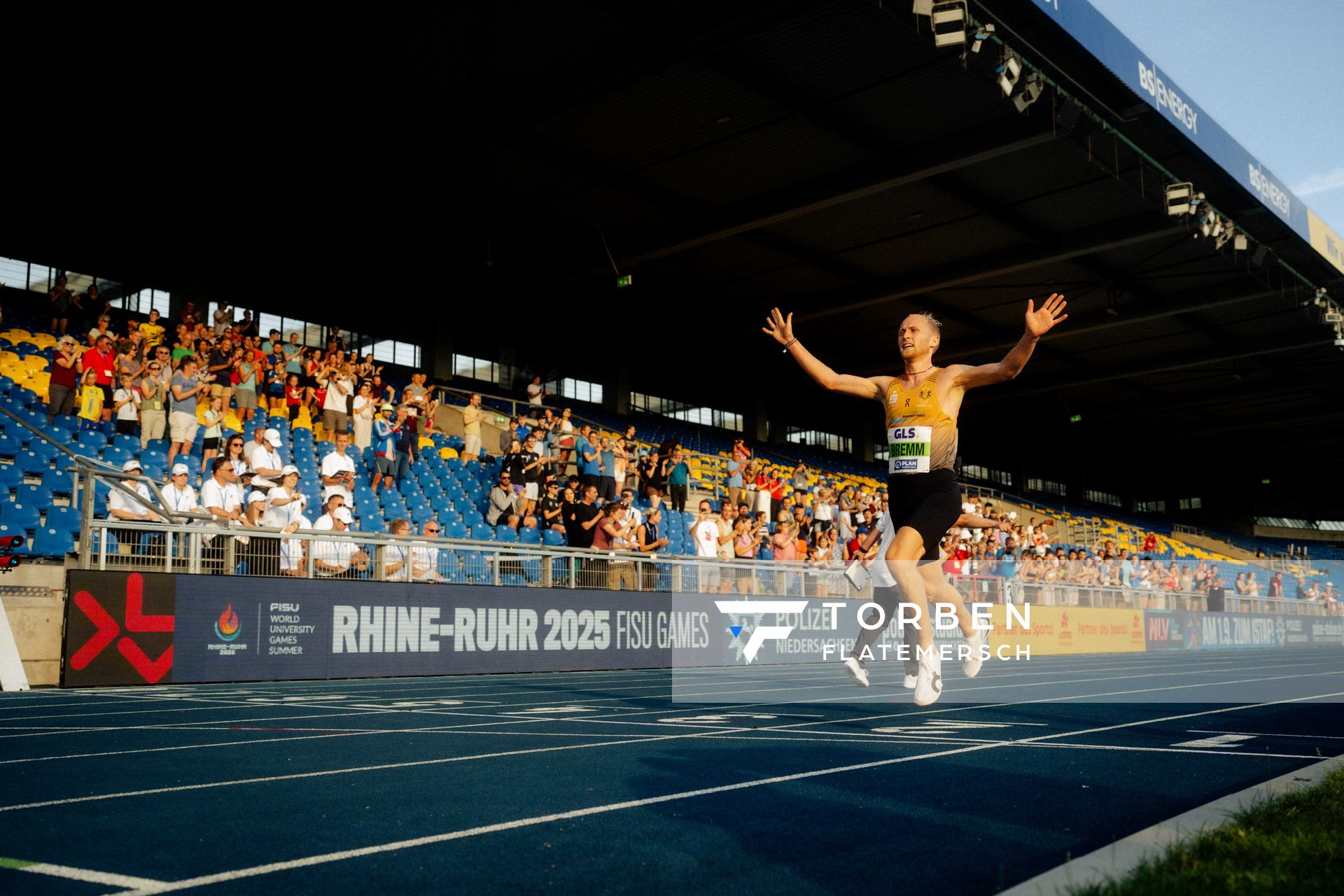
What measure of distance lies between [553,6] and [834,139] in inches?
258

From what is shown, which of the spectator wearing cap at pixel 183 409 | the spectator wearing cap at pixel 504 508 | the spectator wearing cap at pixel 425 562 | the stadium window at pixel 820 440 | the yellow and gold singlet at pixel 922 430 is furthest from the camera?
the stadium window at pixel 820 440

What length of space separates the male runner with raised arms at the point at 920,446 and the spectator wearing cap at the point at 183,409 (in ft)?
34.0

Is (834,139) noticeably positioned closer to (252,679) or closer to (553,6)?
(553,6)

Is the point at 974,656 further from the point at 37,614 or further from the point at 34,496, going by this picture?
the point at 34,496

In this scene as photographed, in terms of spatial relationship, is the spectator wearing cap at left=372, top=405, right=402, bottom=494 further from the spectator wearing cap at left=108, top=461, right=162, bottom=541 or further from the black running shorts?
the black running shorts

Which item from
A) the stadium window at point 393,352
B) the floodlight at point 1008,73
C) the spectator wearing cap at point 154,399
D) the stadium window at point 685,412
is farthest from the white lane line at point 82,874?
the stadium window at point 685,412

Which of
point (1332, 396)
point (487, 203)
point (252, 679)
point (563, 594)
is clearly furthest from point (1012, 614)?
point (1332, 396)

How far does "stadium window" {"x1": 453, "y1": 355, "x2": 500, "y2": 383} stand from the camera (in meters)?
30.8

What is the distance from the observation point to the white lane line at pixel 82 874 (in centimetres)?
291

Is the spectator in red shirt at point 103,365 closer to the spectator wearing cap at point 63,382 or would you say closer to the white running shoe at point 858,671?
the spectator wearing cap at point 63,382

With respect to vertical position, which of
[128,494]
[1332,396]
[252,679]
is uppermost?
[1332,396]

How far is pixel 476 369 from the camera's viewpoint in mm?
31391

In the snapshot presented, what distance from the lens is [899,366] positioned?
38.7m

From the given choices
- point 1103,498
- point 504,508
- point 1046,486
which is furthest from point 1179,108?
point 1103,498
